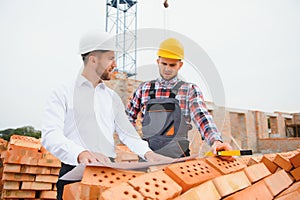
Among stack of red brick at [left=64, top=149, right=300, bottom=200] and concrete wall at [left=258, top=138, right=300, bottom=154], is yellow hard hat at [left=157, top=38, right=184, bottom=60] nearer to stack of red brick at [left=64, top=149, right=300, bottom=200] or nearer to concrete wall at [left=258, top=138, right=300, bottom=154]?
stack of red brick at [left=64, top=149, right=300, bottom=200]

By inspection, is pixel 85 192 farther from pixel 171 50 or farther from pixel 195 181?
pixel 171 50

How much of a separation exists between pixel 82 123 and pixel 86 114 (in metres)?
0.06

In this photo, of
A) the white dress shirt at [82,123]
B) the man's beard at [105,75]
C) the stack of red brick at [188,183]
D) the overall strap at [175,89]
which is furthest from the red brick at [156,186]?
the overall strap at [175,89]

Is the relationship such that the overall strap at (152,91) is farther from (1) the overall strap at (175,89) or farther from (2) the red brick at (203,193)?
(2) the red brick at (203,193)

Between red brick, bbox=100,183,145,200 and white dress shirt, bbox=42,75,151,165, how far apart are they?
0.34m

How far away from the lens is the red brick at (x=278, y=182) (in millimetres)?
1319

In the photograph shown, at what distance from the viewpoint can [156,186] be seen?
0.91 metres

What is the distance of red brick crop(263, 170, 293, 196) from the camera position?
1.32m

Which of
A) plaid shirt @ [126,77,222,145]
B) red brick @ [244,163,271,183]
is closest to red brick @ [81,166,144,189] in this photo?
red brick @ [244,163,271,183]

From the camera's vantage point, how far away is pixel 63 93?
4.27ft

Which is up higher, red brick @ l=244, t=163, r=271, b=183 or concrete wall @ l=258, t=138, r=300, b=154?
red brick @ l=244, t=163, r=271, b=183

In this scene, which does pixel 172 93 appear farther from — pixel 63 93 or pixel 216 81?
pixel 63 93

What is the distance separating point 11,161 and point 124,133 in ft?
6.42

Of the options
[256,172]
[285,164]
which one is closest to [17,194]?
[256,172]
